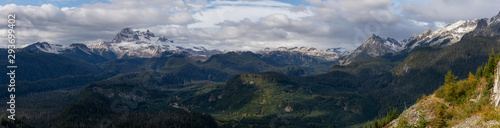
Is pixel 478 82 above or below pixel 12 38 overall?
below

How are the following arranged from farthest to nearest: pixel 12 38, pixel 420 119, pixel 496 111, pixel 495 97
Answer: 1. pixel 12 38
2. pixel 420 119
3. pixel 495 97
4. pixel 496 111

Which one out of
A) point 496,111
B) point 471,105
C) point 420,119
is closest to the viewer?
point 496,111

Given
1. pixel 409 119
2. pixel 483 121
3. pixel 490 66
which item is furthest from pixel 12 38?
pixel 490 66

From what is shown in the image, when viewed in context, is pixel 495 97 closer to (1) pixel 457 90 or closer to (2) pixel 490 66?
(1) pixel 457 90

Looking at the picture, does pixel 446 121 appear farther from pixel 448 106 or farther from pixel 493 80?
pixel 493 80

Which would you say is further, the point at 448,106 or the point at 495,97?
the point at 448,106

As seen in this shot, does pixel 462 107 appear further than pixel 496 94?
Yes

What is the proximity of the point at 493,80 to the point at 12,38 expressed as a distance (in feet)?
634

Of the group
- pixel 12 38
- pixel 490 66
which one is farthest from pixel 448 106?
pixel 12 38

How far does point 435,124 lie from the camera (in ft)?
→ 243

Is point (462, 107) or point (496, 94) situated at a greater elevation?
point (496, 94)

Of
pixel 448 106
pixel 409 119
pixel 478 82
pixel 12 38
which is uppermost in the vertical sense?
pixel 12 38

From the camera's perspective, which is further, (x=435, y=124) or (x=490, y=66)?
(x=490, y=66)

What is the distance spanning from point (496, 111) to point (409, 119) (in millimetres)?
30607
